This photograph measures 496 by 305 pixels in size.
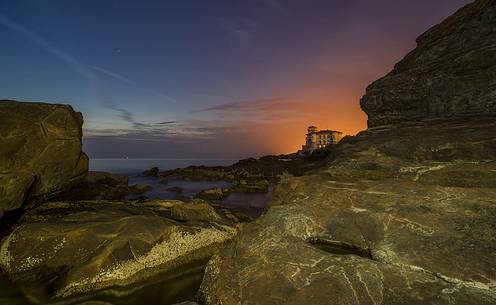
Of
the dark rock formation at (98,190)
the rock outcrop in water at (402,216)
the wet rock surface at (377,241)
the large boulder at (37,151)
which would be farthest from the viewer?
the dark rock formation at (98,190)

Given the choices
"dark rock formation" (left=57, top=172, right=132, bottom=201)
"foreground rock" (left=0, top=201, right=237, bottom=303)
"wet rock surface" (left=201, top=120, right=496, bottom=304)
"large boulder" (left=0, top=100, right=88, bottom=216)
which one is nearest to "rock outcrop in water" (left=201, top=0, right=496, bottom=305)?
"wet rock surface" (left=201, top=120, right=496, bottom=304)

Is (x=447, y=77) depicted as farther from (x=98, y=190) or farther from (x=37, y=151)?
(x=98, y=190)

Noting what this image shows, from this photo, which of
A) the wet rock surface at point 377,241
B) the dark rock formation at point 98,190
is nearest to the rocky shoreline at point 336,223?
the wet rock surface at point 377,241

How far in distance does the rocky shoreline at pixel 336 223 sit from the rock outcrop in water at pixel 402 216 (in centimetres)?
3

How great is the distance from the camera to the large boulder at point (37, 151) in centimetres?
1167

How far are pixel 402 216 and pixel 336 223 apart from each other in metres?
1.60

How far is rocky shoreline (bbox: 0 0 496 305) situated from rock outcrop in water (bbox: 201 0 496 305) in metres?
0.03

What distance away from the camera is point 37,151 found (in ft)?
43.5

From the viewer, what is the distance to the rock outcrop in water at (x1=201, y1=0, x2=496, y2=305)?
4637 mm

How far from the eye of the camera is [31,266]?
8.86 m

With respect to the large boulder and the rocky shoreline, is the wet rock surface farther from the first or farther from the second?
the large boulder

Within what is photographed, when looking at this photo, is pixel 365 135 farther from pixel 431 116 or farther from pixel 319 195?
pixel 319 195

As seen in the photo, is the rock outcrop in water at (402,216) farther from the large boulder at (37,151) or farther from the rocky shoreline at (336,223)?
the large boulder at (37,151)

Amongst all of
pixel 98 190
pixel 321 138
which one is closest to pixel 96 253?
pixel 98 190
